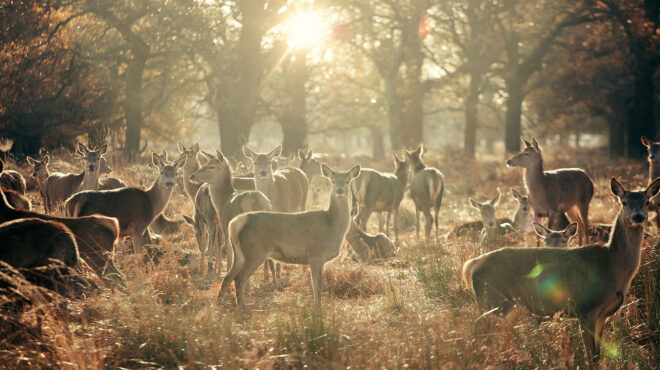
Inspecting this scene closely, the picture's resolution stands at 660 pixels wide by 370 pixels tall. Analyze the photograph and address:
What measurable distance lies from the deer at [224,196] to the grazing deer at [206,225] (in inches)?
3.5

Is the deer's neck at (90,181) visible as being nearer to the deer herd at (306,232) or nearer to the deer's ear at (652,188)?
the deer herd at (306,232)

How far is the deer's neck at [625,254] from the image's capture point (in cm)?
615

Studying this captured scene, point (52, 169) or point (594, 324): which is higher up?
point (52, 169)

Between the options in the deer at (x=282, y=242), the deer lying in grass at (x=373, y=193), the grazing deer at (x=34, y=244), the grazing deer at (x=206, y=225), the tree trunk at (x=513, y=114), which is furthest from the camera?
the tree trunk at (x=513, y=114)

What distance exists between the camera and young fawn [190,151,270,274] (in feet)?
30.7

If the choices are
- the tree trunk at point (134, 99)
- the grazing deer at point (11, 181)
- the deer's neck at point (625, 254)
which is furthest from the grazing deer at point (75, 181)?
the tree trunk at point (134, 99)

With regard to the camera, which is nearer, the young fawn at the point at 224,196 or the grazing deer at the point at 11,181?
the young fawn at the point at 224,196

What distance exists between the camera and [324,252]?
762 cm

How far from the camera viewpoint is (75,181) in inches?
528

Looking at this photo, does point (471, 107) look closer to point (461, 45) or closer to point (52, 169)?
point (461, 45)

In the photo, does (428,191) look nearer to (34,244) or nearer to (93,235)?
(93,235)

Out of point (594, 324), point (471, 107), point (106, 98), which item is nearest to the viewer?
point (594, 324)

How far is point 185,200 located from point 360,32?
18912mm

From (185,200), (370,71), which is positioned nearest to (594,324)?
(185,200)
